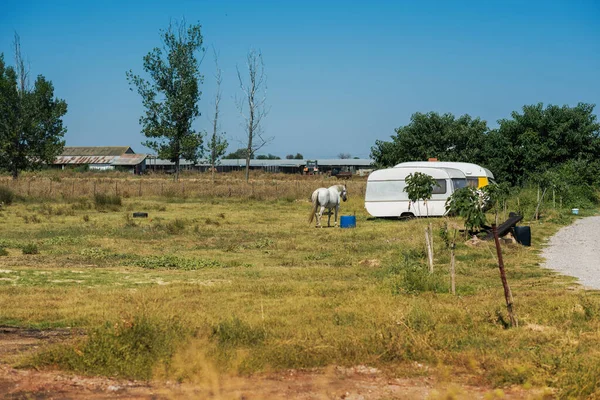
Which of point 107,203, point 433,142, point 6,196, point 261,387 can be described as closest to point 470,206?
point 261,387

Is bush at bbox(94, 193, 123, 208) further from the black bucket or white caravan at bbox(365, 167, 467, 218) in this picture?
the black bucket

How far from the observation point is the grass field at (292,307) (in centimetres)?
780

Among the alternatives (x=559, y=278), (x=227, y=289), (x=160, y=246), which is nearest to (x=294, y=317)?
(x=227, y=289)

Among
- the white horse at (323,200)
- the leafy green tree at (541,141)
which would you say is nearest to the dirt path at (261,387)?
the white horse at (323,200)

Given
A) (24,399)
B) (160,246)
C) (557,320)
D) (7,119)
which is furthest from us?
(7,119)

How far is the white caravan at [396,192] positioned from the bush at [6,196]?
1840 centimetres

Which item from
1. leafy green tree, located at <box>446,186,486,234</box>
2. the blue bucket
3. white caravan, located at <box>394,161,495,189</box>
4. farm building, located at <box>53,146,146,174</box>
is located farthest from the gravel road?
farm building, located at <box>53,146,146,174</box>

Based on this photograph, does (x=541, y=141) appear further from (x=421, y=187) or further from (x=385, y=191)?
(x=421, y=187)

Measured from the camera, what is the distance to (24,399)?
22.0ft

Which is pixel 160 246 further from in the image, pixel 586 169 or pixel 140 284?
pixel 586 169

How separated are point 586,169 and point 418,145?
13.8 metres

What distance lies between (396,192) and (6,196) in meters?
20.0

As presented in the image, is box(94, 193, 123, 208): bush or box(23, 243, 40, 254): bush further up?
box(94, 193, 123, 208): bush

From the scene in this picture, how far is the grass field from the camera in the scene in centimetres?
780
